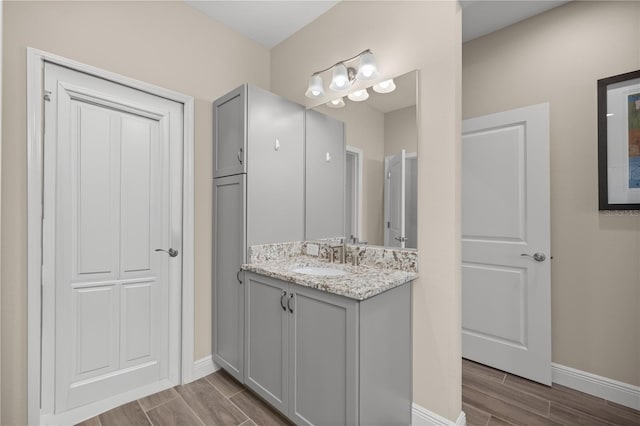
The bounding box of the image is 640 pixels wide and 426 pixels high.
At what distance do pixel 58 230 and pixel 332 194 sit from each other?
1.70 metres

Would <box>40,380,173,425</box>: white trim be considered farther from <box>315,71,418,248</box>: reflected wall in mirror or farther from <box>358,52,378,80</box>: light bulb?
<box>358,52,378,80</box>: light bulb

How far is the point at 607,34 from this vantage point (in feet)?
6.43

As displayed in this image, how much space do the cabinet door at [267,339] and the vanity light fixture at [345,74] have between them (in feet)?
4.57

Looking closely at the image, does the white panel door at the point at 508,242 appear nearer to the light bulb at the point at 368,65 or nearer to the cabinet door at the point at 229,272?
the light bulb at the point at 368,65

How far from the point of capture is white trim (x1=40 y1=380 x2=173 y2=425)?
1.70 m

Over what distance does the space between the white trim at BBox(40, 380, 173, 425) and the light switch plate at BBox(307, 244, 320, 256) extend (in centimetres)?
138

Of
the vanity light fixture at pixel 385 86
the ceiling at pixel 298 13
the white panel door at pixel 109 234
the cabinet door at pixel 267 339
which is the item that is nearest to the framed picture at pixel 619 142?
the ceiling at pixel 298 13

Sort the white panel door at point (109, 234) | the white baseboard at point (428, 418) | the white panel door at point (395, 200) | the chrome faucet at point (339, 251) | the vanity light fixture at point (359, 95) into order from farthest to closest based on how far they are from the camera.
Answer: the chrome faucet at point (339, 251) → the vanity light fixture at point (359, 95) → the white panel door at point (395, 200) → the white panel door at point (109, 234) → the white baseboard at point (428, 418)

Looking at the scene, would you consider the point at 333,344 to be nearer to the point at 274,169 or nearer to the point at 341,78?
the point at 274,169

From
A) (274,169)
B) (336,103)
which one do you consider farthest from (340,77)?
(274,169)

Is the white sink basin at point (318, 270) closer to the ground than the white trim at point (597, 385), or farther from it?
farther from it

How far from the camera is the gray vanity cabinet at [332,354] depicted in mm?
1359

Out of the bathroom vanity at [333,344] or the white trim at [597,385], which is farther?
the white trim at [597,385]

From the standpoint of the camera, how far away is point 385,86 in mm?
1874
